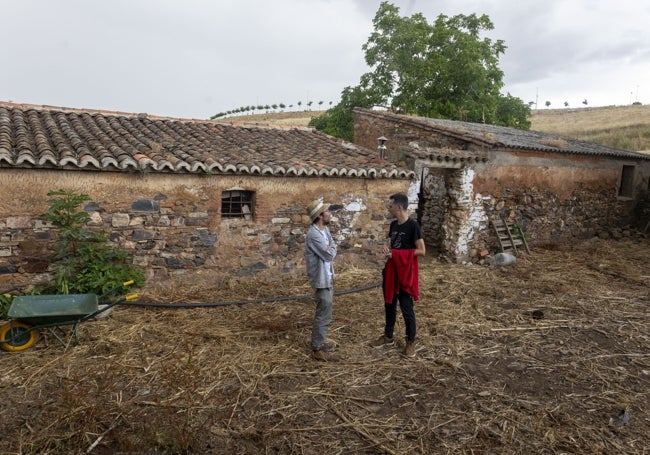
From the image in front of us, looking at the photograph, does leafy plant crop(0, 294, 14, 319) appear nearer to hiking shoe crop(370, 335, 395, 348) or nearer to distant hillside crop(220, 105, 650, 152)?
hiking shoe crop(370, 335, 395, 348)

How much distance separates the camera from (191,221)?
8398 millimetres

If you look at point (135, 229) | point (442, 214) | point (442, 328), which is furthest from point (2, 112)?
point (442, 214)

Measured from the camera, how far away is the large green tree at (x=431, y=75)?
71.1ft

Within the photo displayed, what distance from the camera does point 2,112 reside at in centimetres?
897

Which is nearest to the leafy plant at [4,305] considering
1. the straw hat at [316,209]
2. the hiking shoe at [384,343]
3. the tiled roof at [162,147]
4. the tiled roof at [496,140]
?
the tiled roof at [162,147]

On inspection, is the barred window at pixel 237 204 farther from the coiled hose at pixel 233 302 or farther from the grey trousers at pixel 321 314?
the grey trousers at pixel 321 314

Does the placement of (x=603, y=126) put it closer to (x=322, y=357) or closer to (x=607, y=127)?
(x=607, y=127)

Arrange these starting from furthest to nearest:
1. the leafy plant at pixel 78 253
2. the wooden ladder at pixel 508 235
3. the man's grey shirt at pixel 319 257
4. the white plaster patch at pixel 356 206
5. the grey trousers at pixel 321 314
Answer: the wooden ladder at pixel 508 235 < the white plaster patch at pixel 356 206 < the leafy plant at pixel 78 253 < the grey trousers at pixel 321 314 < the man's grey shirt at pixel 319 257

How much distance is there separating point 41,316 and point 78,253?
7.23 feet

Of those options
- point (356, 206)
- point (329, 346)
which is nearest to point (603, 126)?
point (356, 206)

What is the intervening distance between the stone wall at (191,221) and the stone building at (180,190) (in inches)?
Answer: 0.7

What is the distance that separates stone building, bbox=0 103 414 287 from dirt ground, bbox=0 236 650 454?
1.16 metres

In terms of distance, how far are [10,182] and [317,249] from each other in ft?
17.4

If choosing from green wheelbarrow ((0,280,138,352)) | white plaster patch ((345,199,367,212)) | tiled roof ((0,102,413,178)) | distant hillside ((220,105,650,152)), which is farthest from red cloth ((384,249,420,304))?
distant hillside ((220,105,650,152))
